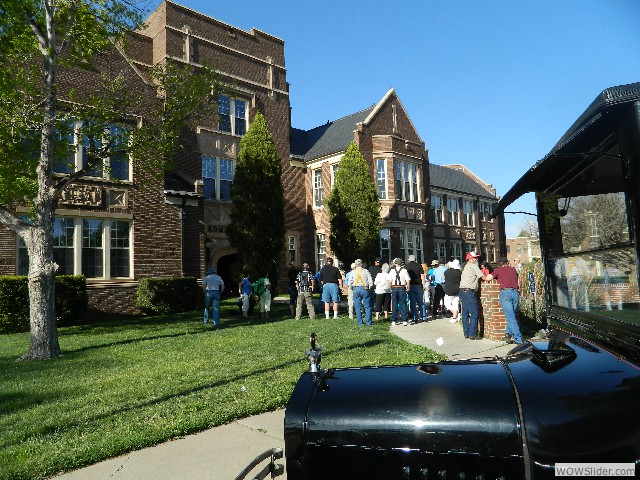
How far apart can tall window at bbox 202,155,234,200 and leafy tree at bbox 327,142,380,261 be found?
17.1ft

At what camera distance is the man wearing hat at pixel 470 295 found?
31.2 feet

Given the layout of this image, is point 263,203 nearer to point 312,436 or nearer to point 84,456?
point 84,456

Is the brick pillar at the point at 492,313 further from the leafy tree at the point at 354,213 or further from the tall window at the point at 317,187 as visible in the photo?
the tall window at the point at 317,187

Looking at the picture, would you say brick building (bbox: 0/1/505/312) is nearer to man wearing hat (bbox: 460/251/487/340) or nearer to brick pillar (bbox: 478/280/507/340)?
brick pillar (bbox: 478/280/507/340)

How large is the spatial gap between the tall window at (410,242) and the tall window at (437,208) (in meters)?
6.60

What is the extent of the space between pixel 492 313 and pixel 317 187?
1843cm

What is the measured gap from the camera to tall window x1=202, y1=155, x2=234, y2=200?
21922mm

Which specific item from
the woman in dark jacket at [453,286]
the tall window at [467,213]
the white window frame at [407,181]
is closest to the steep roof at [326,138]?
the white window frame at [407,181]

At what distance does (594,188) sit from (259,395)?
4.28 metres

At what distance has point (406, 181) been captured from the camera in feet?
90.9

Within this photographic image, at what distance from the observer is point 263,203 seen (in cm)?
1864

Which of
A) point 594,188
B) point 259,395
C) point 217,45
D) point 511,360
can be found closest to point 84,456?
point 259,395

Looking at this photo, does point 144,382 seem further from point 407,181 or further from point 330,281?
point 407,181

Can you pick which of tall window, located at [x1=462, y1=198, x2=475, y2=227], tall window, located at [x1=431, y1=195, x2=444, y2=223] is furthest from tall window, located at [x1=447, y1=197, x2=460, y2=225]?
tall window, located at [x1=431, y1=195, x2=444, y2=223]
